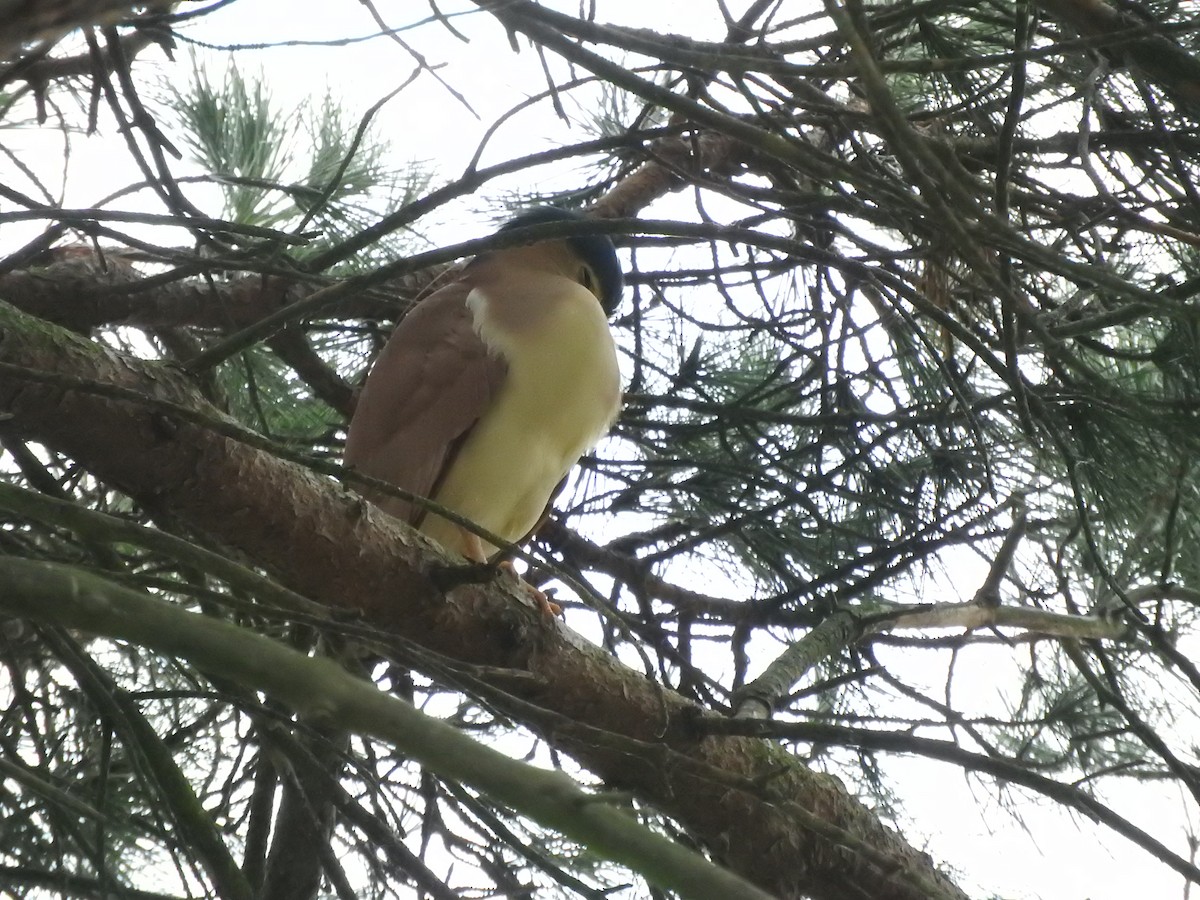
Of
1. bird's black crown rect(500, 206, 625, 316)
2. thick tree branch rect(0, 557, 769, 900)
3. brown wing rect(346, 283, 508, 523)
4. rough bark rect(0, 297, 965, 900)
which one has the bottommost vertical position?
thick tree branch rect(0, 557, 769, 900)

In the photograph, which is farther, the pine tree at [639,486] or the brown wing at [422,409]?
the brown wing at [422,409]

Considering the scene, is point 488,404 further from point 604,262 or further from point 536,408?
point 604,262

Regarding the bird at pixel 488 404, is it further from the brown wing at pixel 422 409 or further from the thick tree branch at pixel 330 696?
the thick tree branch at pixel 330 696

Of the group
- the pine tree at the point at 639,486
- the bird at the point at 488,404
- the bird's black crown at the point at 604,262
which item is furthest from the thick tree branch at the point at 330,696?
the bird's black crown at the point at 604,262

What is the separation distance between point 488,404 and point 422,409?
12 cm

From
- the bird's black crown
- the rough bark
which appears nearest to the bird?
the bird's black crown

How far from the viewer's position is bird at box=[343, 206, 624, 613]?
6.90ft

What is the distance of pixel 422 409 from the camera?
6.91ft

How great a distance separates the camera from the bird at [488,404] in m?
2.10

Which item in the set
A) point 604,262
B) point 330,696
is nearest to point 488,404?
point 604,262

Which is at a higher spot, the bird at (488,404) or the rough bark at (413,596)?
the bird at (488,404)

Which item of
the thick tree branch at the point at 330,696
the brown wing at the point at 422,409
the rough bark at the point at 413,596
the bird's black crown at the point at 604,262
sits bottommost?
the thick tree branch at the point at 330,696

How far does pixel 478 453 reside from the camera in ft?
7.02

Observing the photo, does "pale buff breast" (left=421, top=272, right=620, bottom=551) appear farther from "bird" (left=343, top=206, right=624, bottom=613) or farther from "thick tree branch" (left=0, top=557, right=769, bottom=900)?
"thick tree branch" (left=0, top=557, right=769, bottom=900)
